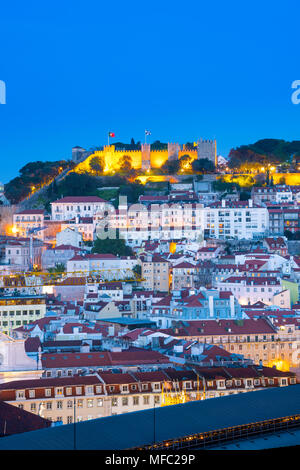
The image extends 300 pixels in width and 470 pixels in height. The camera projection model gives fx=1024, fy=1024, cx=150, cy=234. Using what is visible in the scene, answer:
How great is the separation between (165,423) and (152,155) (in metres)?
47.3

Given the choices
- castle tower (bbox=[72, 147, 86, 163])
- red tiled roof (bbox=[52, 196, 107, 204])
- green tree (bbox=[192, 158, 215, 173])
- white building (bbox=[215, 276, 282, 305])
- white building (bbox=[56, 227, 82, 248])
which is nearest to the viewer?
white building (bbox=[215, 276, 282, 305])

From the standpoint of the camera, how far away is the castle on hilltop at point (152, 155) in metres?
58.2

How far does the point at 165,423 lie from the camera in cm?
1241

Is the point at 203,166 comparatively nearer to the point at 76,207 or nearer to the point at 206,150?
the point at 206,150

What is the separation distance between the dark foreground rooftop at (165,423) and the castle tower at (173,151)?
44766mm

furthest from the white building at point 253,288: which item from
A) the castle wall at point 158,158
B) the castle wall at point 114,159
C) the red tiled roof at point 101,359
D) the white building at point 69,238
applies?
the castle wall at point 114,159

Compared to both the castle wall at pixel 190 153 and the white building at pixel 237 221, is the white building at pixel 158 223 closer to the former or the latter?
the white building at pixel 237 221

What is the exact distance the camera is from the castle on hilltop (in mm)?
58250

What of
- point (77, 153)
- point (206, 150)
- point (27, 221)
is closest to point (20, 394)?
point (27, 221)

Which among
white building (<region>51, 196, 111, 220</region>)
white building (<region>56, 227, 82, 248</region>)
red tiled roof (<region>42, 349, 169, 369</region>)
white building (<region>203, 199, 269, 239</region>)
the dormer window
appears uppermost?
white building (<region>51, 196, 111, 220</region>)

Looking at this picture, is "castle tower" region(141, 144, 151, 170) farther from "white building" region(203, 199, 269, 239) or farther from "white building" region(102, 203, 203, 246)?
"white building" region(203, 199, 269, 239)

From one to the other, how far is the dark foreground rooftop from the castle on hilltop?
1747 inches

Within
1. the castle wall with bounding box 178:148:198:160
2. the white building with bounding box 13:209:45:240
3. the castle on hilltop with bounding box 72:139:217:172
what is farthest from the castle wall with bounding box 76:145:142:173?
the white building with bounding box 13:209:45:240
